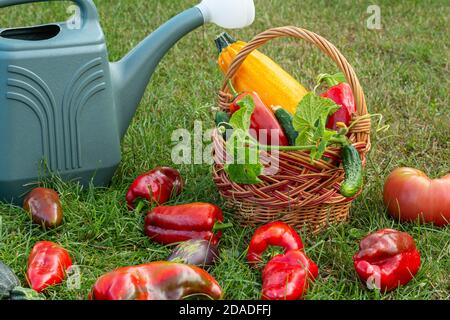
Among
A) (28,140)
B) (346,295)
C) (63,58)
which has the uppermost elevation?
(63,58)

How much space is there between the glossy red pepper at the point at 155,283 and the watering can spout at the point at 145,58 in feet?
2.34

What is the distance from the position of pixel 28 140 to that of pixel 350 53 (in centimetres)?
181

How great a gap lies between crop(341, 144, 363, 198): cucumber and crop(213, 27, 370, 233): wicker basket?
0.04 meters

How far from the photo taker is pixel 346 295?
67.8 inches

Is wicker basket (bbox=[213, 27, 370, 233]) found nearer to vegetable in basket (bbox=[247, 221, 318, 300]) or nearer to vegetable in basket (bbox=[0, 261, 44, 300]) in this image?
vegetable in basket (bbox=[247, 221, 318, 300])

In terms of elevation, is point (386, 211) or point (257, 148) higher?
point (257, 148)

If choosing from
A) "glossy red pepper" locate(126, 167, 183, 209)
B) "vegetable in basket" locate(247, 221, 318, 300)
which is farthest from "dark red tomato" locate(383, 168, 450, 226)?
"glossy red pepper" locate(126, 167, 183, 209)

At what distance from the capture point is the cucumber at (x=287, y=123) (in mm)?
1866

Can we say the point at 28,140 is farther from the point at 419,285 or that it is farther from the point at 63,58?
the point at 419,285

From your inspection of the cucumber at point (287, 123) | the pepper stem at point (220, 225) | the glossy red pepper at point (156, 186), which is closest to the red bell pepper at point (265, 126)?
the cucumber at point (287, 123)

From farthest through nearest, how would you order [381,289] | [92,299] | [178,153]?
[178,153]
[381,289]
[92,299]

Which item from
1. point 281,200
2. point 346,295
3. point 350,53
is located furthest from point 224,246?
point 350,53

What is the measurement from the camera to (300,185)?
6.01 feet

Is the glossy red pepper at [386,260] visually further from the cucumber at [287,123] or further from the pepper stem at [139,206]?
the pepper stem at [139,206]
